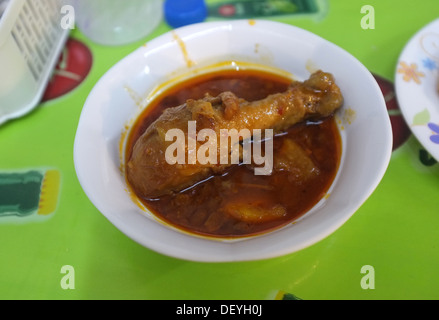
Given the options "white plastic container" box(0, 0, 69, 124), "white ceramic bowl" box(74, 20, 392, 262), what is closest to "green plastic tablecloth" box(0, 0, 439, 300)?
"white ceramic bowl" box(74, 20, 392, 262)

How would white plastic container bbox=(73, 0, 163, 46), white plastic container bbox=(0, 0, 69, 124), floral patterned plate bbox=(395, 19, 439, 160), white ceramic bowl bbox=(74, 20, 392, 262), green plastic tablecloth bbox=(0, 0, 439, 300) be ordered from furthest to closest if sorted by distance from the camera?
white plastic container bbox=(73, 0, 163, 46)
white plastic container bbox=(0, 0, 69, 124)
floral patterned plate bbox=(395, 19, 439, 160)
green plastic tablecloth bbox=(0, 0, 439, 300)
white ceramic bowl bbox=(74, 20, 392, 262)

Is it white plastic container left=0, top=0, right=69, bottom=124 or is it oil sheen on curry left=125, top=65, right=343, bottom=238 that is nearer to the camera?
oil sheen on curry left=125, top=65, right=343, bottom=238

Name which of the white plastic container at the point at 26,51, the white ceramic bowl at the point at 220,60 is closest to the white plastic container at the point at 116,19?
the white plastic container at the point at 26,51

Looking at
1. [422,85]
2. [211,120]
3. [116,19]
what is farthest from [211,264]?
[116,19]

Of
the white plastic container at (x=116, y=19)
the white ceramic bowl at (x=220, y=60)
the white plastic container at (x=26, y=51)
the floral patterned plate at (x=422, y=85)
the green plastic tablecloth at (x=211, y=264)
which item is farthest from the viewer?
the white plastic container at (x=116, y=19)

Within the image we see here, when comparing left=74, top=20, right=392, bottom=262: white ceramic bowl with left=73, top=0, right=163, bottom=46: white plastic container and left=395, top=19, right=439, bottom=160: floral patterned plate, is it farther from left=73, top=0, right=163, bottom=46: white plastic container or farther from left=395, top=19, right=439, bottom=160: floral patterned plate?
left=73, top=0, right=163, bottom=46: white plastic container

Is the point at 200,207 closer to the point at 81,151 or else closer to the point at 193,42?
the point at 81,151

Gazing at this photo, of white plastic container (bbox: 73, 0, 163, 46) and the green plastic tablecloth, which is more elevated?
white plastic container (bbox: 73, 0, 163, 46)

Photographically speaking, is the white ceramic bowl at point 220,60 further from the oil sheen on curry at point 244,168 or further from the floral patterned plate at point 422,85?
the floral patterned plate at point 422,85
